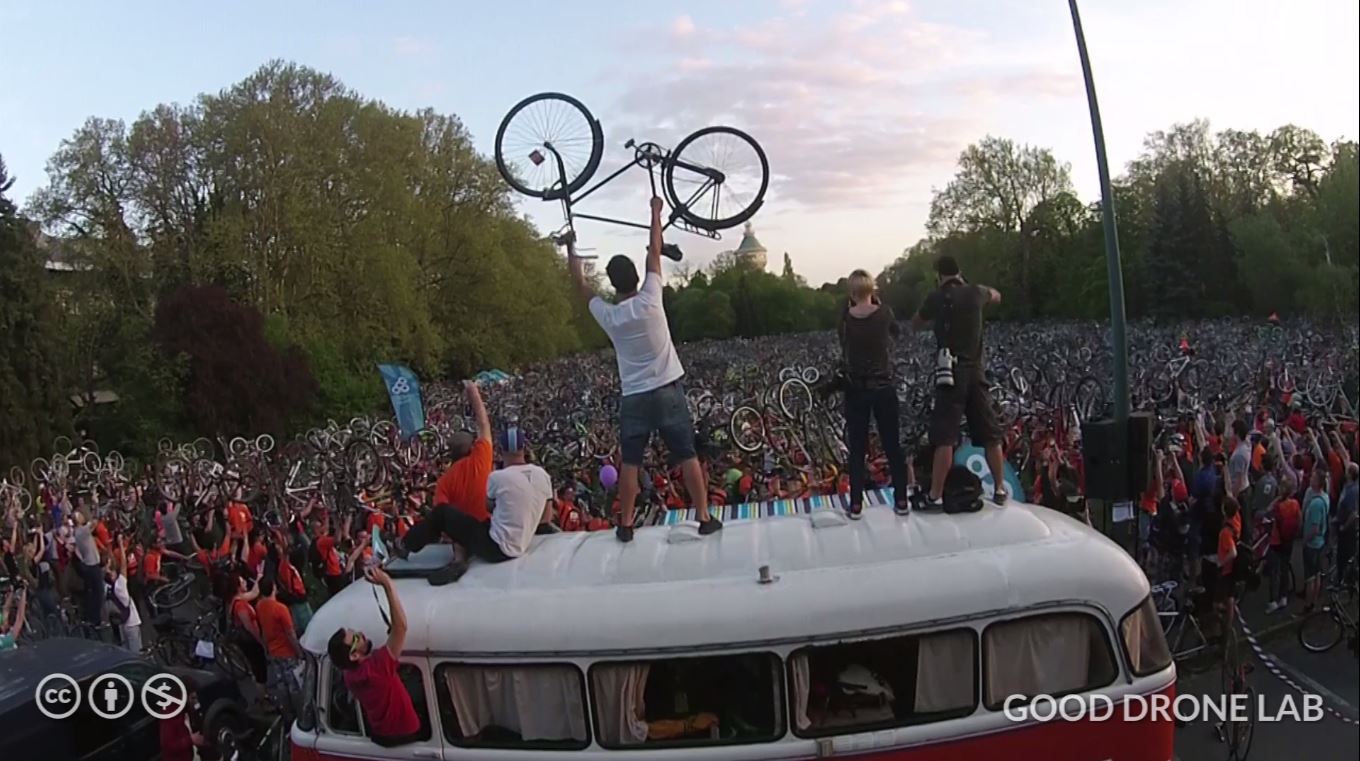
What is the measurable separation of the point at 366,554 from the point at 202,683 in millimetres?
1830

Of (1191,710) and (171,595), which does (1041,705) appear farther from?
(171,595)

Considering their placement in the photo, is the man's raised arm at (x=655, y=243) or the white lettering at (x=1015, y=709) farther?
the man's raised arm at (x=655, y=243)

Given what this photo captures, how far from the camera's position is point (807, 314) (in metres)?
59.8

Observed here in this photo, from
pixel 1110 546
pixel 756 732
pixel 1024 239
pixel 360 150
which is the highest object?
pixel 360 150

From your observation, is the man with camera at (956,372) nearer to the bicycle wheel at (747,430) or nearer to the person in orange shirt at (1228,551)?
the person in orange shirt at (1228,551)

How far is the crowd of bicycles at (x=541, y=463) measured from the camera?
425 inches

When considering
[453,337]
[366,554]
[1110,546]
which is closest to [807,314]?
[453,337]

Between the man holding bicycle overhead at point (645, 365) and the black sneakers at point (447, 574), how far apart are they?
0.87 meters

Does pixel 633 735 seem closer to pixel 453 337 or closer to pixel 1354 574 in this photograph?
pixel 1354 574

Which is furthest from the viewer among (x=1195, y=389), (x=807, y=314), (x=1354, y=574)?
(x=807, y=314)

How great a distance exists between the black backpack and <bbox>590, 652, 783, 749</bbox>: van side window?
144cm

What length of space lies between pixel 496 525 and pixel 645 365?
1.20 metres

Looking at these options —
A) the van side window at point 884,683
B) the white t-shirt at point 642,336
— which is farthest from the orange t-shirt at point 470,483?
the van side window at point 884,683

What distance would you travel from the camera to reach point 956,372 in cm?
563
